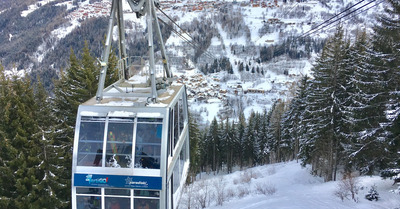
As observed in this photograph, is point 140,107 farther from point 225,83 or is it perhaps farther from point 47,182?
point 225,83

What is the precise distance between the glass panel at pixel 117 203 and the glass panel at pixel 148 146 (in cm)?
93

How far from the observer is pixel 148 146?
23.5 ft

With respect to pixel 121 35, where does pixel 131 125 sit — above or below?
below

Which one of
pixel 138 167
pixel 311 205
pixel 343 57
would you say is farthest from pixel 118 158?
pixel 343 57

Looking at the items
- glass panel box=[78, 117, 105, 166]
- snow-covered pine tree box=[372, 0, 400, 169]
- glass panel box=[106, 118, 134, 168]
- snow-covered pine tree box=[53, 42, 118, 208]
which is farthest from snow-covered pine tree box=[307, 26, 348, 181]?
glass panel box=[78, 117, 105, 166]

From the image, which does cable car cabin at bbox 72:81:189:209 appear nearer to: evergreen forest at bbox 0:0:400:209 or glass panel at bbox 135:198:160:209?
glass panel at bbox 135:198:160:209

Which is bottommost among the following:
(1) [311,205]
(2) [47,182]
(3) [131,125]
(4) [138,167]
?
(1) [311,205]

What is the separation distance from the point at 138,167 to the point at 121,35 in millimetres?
4788

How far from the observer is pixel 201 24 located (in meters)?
192

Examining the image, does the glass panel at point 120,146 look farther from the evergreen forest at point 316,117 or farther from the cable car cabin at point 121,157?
the evergreen forest at point 316,117

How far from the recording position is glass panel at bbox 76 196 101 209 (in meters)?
7.35

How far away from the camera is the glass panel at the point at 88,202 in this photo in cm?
735

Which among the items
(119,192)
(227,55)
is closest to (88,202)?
(119,192)

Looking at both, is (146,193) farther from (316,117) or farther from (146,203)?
(316,117)
